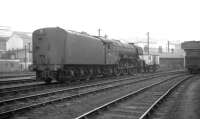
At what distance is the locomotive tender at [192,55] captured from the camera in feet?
102

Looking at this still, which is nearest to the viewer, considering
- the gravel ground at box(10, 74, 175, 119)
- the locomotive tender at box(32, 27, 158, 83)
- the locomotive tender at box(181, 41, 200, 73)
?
the gravel ground at box(10, 74, 175, 119)

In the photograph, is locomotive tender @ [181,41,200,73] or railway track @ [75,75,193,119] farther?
locomotive tender @ [181,41,200,73]

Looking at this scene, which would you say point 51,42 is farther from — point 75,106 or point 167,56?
point 167,56

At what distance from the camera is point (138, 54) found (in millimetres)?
31969

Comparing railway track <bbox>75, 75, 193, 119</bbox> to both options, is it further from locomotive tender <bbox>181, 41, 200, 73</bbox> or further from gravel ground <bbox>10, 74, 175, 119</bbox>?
locomotive tender <bbox>181, 41, 200, 73</bbox>

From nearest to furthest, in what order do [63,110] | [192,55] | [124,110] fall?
[63,110], [124,110], [192,55]

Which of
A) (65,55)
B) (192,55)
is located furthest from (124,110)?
(192,55)

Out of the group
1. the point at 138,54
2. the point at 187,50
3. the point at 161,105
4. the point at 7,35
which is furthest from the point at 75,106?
the point at 7,35

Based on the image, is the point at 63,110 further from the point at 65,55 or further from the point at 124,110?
the point at 65,55

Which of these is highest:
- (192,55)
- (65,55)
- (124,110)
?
(192,55)

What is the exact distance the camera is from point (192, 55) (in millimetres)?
31516

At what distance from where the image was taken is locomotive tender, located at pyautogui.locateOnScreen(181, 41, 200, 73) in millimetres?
31109

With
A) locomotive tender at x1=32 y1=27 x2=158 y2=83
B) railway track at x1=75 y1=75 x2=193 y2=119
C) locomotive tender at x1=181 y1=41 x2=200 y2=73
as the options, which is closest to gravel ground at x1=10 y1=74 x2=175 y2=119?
railway track at x1=75 y1=75 x2=193 y2=119

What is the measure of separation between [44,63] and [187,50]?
2029 centimetres
